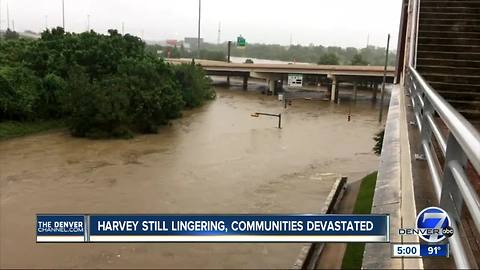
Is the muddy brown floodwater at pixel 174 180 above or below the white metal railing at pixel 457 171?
below

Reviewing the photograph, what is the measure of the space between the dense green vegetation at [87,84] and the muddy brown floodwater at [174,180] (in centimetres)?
134

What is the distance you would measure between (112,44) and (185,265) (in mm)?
24564

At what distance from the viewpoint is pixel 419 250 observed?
2266 mm

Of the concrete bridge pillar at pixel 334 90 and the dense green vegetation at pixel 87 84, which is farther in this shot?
the concrete bridge pillar at pixel 334 90

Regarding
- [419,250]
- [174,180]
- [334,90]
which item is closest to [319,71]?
[334,90]

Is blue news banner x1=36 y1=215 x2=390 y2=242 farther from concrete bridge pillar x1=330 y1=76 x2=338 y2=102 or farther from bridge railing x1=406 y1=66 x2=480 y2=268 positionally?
concrete bridge pillar x1=330 y1=76 x2=338 y2=102

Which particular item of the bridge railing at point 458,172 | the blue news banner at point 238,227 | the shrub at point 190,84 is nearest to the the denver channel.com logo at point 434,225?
the bridge railing at point 458,172

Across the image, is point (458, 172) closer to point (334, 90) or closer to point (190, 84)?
point (190, 84)

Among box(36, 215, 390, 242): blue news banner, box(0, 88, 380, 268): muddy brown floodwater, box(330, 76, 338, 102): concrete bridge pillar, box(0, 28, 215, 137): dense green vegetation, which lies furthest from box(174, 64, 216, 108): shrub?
box(36, 215, 390, 242): blue news banner

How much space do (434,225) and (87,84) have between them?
967 inches

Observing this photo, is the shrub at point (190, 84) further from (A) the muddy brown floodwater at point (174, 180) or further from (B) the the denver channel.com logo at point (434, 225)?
(B) the the denver channel.com logo at point (434, 225)

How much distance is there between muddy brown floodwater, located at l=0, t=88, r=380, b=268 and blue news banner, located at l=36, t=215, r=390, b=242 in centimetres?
703

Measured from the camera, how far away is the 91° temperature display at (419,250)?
2201 mm

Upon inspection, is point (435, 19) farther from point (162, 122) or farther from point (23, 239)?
point (162, 122)
